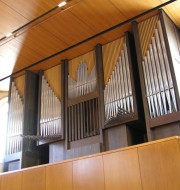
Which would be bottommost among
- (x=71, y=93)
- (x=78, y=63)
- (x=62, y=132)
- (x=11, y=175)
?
(x=11, y=175)

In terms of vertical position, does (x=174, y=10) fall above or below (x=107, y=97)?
above

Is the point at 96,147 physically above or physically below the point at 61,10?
below

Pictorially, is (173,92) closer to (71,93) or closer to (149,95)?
(149,95)

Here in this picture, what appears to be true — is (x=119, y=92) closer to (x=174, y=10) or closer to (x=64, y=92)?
(x=64, y=92)

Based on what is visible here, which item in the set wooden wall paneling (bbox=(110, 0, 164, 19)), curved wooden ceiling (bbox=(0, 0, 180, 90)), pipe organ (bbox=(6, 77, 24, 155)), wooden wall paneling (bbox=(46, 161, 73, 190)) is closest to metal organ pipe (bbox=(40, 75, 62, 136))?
pipe organ (bbox=(6, 77, 24, 155))

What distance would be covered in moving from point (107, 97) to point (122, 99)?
0.38 m

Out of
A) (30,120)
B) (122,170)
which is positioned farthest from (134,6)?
(30,120)

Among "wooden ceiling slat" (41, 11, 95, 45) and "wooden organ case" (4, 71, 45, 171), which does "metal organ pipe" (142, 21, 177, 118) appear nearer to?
"wooden ceiling slat" (41, 11, 95, 45)

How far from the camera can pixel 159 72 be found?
5.79 metres

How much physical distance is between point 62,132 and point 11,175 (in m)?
1.29

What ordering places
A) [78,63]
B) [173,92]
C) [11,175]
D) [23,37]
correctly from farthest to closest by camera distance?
[78,63] → [23,37] → [11,175] → [173,92]

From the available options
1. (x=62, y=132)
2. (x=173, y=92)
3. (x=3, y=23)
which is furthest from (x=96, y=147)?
(x=3, y=23)

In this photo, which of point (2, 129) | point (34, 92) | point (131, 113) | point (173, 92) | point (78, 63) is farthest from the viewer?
point (2, 129)

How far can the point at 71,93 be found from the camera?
23.0ft
